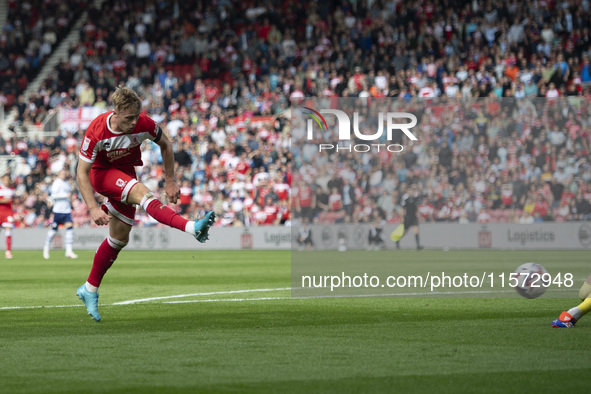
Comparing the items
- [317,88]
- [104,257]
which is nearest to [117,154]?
[104,257]

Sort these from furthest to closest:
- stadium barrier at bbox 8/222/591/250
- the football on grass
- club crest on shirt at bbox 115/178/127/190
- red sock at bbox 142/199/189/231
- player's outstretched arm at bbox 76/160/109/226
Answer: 1. stadium barrier at bbox 8/222/591/250
2. the football on grass
3. club crest on shirt at bbox 115/178/127/190
4. player's outstretched arm at bbox 76/160/109/226
5. red sock at bbox 142/199/189/231

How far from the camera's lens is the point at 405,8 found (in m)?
32.3

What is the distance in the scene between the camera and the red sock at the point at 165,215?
8.23 meters

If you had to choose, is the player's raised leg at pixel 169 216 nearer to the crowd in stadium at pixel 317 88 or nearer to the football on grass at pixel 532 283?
the football on grass at pixel 532 283

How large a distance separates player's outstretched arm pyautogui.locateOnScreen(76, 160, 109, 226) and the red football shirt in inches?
3.0

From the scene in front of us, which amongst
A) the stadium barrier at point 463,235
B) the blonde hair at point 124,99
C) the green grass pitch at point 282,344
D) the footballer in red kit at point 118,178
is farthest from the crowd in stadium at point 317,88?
the blonde hair at point 124,99

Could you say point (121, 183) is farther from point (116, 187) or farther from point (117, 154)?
point (117, 154)

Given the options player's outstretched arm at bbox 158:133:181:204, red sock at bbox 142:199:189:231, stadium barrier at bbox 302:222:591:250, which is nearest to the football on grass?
stadium barrier at bbox 302:222:591:250

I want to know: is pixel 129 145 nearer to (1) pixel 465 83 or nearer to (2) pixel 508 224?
(2) pixel 508 224

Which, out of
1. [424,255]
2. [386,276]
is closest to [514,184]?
[424,255]

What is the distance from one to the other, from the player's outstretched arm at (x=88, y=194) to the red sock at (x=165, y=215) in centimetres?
38

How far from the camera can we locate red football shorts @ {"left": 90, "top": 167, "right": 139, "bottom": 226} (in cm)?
870

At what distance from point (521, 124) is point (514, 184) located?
5.69 ft

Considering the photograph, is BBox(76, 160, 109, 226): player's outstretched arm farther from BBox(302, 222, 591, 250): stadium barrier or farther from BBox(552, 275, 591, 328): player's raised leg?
BBox(302, 222, 591, 250): stadium barrier
